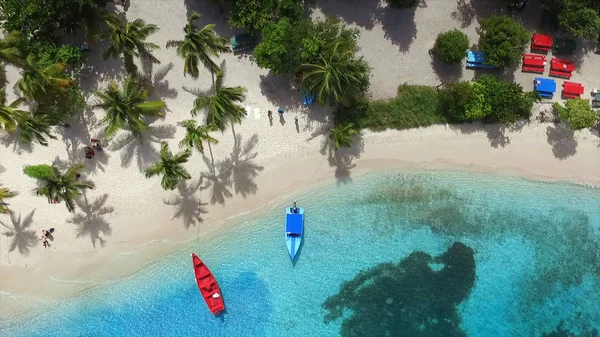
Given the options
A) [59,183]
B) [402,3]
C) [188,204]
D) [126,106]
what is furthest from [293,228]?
[402,3]

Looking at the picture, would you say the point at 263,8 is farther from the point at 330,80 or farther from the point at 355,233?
the point at 355,233

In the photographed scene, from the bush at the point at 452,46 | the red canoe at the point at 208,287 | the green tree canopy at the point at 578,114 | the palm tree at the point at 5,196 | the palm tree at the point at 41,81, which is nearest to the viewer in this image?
the palm tree at the point at 41,81

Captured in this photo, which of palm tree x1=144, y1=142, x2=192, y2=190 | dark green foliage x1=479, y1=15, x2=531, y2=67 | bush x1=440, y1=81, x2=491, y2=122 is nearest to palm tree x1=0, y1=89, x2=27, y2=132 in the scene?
palm tree x1=144, y1=142, x2=192, y2=190

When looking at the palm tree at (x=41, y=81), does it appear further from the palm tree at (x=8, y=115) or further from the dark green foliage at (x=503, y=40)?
the dark green foliage at (x=503, y=40)

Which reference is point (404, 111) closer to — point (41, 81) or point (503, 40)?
point (503, 40)

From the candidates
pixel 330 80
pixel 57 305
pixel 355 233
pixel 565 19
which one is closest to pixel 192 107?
pixel 330 80

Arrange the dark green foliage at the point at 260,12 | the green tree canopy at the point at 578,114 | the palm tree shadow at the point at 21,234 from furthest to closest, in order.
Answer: the palm tree shadow at the point at 21,234 < the green tree canopy at the point at 578,114 < the dark green foliage at the point at 260,12

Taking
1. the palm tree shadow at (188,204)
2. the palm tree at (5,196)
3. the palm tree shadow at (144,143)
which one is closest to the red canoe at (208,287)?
the palm tree shadow at (188,204)

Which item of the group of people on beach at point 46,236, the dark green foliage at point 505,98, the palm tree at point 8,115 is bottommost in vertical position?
the group of people on beach at point 46,236
